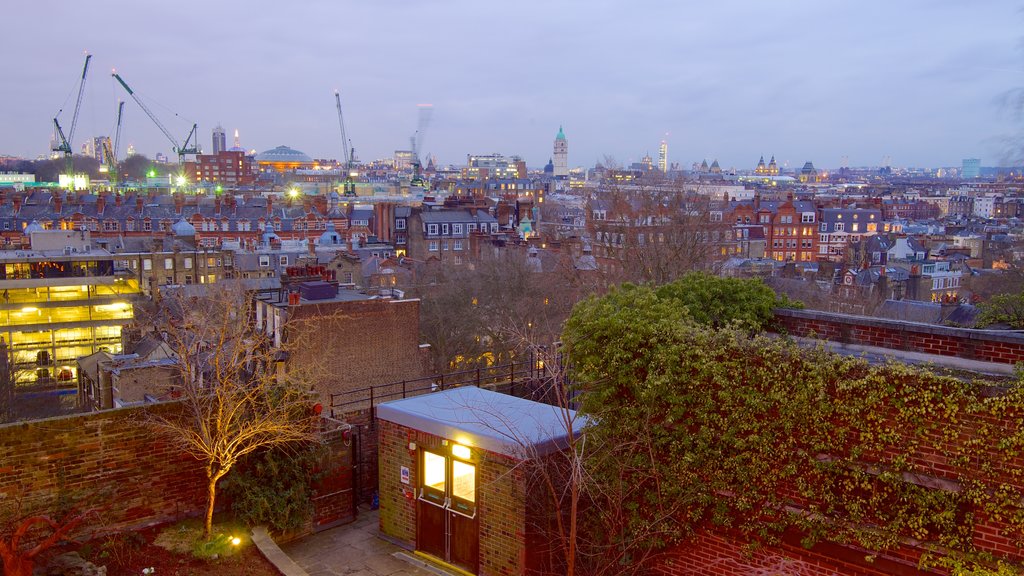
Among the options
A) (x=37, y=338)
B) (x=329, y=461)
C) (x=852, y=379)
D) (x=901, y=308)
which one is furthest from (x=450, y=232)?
(x=852, y=379)

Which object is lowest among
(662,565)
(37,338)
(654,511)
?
(37,338)

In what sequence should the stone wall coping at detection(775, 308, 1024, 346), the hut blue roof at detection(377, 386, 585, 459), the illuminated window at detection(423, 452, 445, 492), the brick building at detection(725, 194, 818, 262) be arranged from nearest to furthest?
the stone wall coping at detection(775, 308, 1024, 346), the hut blue roof at detection(377, 386, 585, 459), the illuminated window at detection(423, 452, 445, 492), the brick building at detection(725, 194, 818, 262)

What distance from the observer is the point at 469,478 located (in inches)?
464

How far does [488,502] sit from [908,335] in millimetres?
6457

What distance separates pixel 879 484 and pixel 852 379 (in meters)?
1.18

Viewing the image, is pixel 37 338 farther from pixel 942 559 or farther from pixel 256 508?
pixel 942 559

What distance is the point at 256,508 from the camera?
39.5 ft

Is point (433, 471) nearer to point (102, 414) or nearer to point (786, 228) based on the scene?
point (102, 414)

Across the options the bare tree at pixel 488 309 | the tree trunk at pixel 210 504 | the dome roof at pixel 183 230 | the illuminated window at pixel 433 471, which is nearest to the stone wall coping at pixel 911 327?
the illuminated window at pixel 433 471

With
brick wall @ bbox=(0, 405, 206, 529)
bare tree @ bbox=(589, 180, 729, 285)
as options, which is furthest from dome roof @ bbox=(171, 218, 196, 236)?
brick wall @ bbox=(0, 405, 206, 529)

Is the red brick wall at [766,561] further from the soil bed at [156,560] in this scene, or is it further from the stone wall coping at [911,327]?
the soil bed at [156,560]

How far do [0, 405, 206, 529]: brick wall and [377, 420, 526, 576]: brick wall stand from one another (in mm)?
3064

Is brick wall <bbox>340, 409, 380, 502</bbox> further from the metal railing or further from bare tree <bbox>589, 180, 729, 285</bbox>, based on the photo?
bare tree <bbox>589, 180, 729, 285</bbox>

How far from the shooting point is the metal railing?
16422 mm
